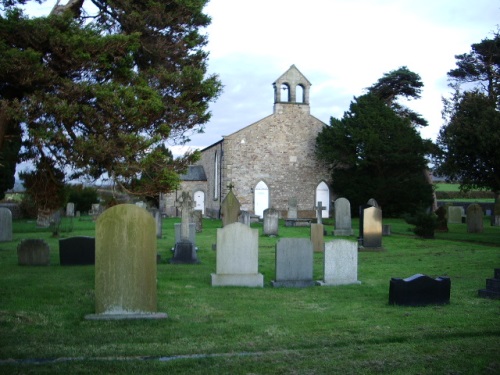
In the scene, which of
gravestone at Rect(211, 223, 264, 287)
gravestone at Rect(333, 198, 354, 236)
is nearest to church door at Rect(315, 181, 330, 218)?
gravestone at Rect(333, 198, 354, 236)

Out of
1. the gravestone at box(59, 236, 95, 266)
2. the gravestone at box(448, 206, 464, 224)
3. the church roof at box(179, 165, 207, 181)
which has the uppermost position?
the church roof at box(179, 165, 207, 181)

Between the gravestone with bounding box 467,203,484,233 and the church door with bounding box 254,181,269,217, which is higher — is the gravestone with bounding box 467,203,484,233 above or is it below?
below

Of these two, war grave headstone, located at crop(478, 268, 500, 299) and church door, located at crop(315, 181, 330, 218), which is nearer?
war grave headstone, located at crop(478, 268, 500, 299)

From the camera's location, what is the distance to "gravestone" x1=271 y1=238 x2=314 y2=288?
10859 mm

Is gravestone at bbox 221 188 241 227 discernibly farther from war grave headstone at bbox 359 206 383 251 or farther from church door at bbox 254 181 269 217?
church door at bbox 254 181 269 217

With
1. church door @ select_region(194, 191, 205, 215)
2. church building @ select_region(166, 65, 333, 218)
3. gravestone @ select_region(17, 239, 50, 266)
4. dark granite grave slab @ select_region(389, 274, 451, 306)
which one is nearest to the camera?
dark granite grave slab @ select_region(389, 274, 451, 306)

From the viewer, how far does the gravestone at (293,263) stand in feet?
35.6

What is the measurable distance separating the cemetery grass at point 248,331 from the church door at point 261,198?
28.4 metres

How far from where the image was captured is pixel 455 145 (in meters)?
21.6

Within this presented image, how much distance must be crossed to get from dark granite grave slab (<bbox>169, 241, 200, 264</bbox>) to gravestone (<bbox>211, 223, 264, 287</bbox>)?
3.96 metres

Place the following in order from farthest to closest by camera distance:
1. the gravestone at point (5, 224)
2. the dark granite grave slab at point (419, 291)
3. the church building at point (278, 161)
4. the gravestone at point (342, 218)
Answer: the church building at point (278, 161)
the gravestone at point (342, 218)
the gravestone at point (5, 224)
the dark granite grave slab at point (419, 291)

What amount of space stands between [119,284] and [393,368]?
3.70 m

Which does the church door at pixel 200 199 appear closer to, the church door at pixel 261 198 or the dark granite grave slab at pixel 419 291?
the church door at pixel 261 198

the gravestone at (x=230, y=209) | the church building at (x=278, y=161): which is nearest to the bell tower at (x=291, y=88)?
the church building at (x=278, y=161)
